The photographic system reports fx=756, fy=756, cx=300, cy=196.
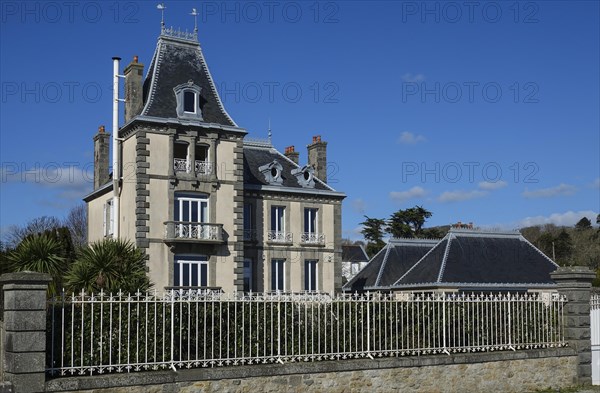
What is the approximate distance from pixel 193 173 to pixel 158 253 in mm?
3704

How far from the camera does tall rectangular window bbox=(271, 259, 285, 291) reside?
3609 cm

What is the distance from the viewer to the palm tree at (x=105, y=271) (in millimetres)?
15953

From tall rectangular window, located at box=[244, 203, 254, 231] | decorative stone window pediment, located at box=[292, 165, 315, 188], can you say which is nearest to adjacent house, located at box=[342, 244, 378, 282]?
decorative stone window pediment, located at box=[292, 165, 315, 188]

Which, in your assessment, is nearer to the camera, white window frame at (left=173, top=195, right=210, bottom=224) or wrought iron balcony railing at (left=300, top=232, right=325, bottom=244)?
white window frame at (left=173, top=195, right=210, bottom=224)

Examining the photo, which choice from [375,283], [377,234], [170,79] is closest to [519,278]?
[375,283]

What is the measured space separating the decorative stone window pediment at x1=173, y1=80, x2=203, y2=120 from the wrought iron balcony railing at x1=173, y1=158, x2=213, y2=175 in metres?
1.91

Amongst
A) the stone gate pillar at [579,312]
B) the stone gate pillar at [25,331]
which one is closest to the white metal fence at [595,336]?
the stone gate pillar at [579,312]

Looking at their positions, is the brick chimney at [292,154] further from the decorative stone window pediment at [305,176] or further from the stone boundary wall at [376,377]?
the stone boundary wall at [376,377]

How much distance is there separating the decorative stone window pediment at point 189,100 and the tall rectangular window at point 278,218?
253 inches

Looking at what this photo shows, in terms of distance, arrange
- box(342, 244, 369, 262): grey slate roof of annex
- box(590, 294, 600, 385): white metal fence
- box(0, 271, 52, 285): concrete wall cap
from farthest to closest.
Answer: box(342, 244, 369, 262): grey slate roof of annex → box(590, 294, 600, 385): white metal fence → box(0, 271, 52, 285): concrete wall cap

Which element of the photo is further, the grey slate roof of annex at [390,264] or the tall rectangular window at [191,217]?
the grey slate roof of annex at [390,264]

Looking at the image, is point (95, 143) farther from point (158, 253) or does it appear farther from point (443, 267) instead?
point (443, 267)

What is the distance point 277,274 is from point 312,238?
8.47 ft

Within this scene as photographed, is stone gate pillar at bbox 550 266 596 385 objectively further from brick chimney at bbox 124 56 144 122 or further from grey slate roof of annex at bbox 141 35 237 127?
brick chimney at bbox 124 56 144 122
